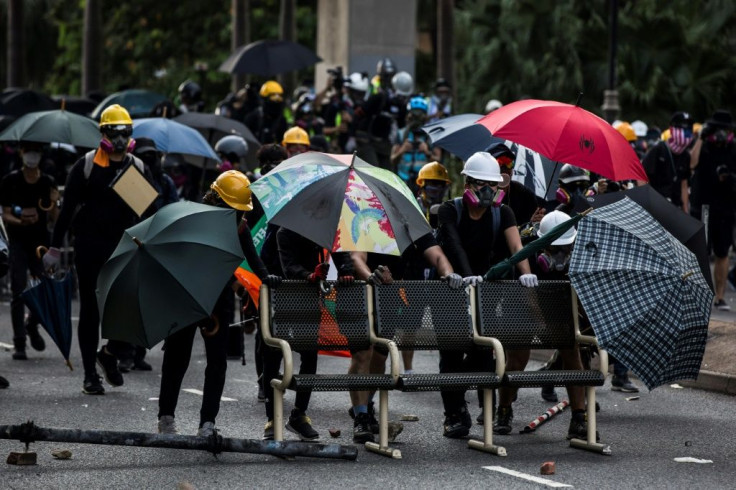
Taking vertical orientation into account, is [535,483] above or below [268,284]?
below

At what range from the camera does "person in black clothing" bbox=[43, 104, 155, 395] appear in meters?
11.3

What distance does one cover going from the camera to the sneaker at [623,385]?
12016 millimetres

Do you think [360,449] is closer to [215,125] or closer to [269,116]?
[215,125]

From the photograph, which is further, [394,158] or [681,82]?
[681,82]

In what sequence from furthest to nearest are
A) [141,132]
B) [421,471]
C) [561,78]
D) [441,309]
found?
[561,78]
[141,132]
[441,309]
[421,471]

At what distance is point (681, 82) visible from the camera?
40875mm

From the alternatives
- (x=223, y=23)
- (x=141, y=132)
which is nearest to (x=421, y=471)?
(x=141, y=132)

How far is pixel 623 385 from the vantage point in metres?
12.1

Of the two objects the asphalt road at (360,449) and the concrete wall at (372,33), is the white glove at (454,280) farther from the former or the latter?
the concrete wall at (372,33)

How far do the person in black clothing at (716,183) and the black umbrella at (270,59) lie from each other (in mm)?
6402

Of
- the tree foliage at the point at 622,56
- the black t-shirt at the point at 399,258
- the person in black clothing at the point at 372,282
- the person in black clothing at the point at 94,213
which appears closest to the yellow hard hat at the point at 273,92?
the black t-shirt at the point at 399,258

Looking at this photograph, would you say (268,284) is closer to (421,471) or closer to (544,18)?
(421,471)

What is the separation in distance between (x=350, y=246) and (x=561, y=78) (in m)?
31.8

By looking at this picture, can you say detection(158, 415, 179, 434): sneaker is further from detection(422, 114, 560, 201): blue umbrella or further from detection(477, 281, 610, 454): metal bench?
detection(422, 114, 560, 201): blue umbrella
